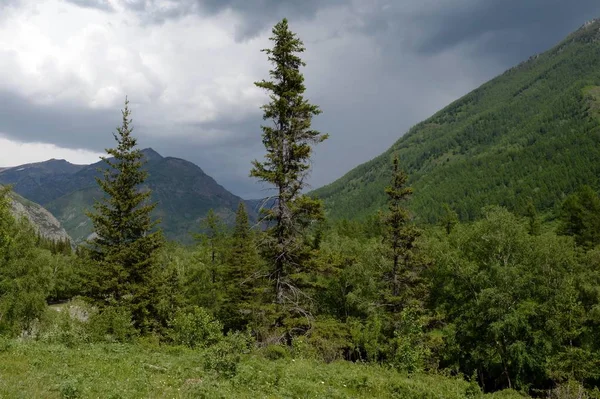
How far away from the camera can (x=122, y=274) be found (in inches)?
999

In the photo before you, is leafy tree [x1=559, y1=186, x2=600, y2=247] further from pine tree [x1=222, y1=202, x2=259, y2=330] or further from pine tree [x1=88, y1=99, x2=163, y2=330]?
pine tree [x1=88, y1=99, x2=163, y2=330]

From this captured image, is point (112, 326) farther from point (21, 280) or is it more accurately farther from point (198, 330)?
point (21, 280)

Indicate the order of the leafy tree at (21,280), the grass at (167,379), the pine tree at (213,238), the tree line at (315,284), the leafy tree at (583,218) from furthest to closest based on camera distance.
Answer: the leafy tree at (583,218)
the pine tree at (213,238)
the leafy tree at (21,280)
the tree line at (315,284)
the grass at (167,379)

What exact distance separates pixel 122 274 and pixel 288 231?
1275cm

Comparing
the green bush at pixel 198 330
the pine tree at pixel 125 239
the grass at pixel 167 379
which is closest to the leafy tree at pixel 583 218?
the grass at pixel 167 379

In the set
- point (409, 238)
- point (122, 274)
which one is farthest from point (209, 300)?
point (409, 238)

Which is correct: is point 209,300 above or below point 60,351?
below

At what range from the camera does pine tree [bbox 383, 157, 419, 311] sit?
3105cm

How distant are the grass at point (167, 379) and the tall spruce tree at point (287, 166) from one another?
5731mm

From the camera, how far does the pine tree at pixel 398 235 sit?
31.0 metres

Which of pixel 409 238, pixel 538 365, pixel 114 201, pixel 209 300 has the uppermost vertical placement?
pixel 114 201

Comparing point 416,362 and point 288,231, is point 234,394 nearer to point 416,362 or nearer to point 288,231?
point 288,231

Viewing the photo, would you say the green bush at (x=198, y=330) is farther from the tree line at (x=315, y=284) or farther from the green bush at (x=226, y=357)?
the green bush at (x=226, y=357)

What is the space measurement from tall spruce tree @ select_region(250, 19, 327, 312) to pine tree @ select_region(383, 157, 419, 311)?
1250 centimetres
